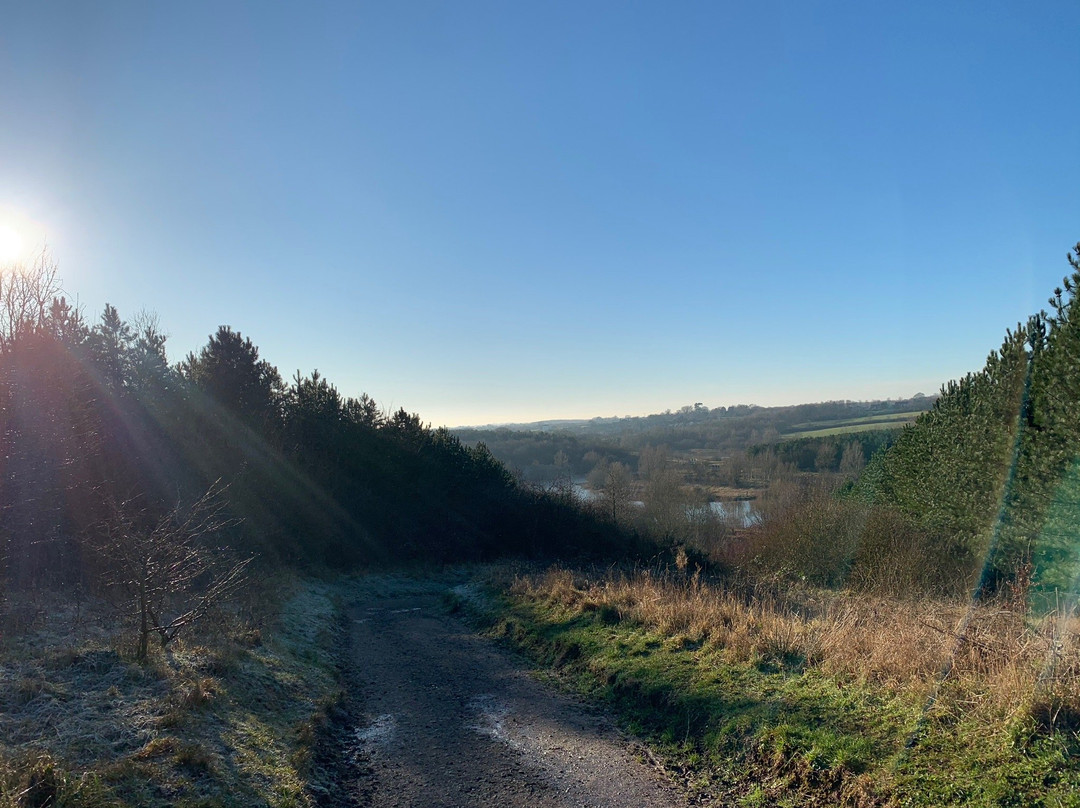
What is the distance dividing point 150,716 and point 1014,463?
2274 centimetres

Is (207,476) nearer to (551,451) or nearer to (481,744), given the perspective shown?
(481,744)

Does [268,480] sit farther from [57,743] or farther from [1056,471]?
[1056,471]

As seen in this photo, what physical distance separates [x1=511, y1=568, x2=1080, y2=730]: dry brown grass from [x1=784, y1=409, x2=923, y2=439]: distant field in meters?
64.5

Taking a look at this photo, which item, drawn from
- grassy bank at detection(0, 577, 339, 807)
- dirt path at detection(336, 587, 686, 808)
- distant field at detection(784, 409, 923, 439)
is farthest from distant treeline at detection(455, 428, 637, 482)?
grassy bank at detection(0, 577, 339, 807)

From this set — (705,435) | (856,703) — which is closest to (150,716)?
(856,703)

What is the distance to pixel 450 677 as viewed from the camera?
31.9 feet

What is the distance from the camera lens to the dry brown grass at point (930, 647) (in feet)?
15.9

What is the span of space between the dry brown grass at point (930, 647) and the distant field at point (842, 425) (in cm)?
6453

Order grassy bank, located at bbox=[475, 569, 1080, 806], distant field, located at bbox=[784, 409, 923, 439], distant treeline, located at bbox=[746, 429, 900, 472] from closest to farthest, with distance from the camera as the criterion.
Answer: grassy bank, located at bbox=[475, 569, 1080, 806], distant treeline, located at bbox=[746, 429, 900, 472], distant field, located at bbox=[784, 409, 923, 439]

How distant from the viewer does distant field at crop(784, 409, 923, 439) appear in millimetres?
69500

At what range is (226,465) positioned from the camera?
26.3 m

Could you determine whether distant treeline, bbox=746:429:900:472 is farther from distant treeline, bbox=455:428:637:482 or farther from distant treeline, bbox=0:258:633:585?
distant treeline, bbox=0:258:633:585

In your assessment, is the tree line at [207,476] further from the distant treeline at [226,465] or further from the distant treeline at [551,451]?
the distant treeline at [551,451]

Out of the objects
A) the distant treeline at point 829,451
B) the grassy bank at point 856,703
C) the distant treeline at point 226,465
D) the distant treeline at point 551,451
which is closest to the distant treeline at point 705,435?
the distant treeline at point 551,451
